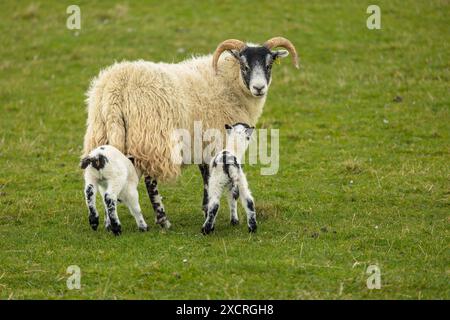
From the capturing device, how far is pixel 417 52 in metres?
21.6

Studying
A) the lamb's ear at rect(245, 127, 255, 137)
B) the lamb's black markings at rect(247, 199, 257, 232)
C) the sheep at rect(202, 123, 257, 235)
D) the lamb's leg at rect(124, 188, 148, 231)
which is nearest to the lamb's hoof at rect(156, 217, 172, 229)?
the lamb's leg at rect(124, 188, 148, 231)

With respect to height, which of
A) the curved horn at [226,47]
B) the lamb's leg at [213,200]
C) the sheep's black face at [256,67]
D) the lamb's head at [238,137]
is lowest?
the lamb's leg at [213,200]

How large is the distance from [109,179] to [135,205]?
2.39ft

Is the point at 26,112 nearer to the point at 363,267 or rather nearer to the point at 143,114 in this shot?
the point at 143,114

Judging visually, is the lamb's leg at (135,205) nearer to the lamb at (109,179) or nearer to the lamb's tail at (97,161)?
the lamb at (109,179)

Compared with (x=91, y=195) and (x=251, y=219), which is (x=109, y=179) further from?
(x=251, y=219)

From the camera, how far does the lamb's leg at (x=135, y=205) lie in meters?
10.4

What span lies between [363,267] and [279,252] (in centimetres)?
115

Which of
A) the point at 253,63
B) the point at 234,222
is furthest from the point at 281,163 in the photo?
the point at 234,222

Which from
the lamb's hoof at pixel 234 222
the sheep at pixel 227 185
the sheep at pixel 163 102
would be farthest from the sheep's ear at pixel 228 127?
the lamb's hoof at pixel 234 222

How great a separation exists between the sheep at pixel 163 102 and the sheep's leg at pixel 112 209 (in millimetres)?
897

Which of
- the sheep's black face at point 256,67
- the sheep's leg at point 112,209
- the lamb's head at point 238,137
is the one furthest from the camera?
the sheep's black face at point 256,67

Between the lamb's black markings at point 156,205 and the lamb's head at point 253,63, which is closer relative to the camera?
the lamb's black markings at point 156,205
